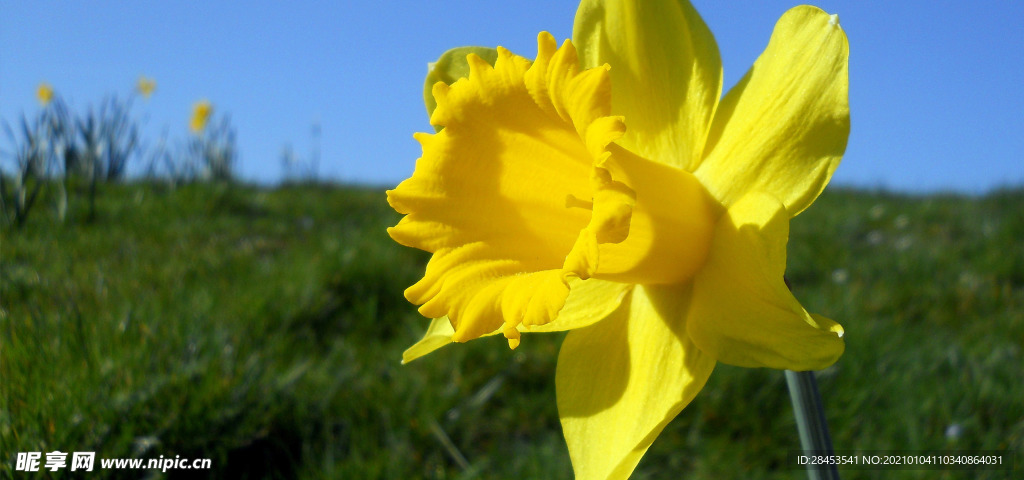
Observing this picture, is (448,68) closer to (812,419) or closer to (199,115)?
(812,419)

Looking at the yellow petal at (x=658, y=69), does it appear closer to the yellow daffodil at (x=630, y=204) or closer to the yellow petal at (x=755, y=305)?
the yellow daffodil at (x=630, y=204)

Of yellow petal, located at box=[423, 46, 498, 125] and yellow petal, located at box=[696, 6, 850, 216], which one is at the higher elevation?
yellow petal, located at box=[423, 46, 498, 125]

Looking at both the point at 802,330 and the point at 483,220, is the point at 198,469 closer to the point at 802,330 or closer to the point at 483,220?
the point at 483,220

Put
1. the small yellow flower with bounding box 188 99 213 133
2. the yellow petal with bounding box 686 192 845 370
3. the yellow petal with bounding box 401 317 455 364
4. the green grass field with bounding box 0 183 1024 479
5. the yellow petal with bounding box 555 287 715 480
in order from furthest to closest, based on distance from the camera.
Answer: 1. the small yellow flower with bounding box 188 99 213 133
2. the green grass field with bounding box 0 183 1024 479
3. the yellow petal with bounding box 401 317 455 364
4. the yellow petal with bounding box 555 287 715 480
5. the yellow petal with bounding box 686 192 845 370

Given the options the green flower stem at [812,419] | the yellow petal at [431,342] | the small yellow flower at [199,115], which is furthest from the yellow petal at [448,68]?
the small yellow flower at [199,115]

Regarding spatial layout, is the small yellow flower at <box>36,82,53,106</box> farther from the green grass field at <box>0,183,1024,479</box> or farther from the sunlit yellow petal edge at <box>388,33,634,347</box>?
the sunlit yellow petal edge at <box>388,33,634,347</box>

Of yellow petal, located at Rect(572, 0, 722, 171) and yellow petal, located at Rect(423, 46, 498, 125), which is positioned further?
yellow petal, located at Rect(423, 46, 498, 125)

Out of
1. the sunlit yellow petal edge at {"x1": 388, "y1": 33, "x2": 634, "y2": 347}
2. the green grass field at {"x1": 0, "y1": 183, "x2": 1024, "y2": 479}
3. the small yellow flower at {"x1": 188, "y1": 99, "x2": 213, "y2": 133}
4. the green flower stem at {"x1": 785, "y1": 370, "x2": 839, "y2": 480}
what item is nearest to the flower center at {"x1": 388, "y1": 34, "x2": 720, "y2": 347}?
the sunlit yellow petal edge at {"x1": 388, "y1": 33, "x2": 634, "y2": 347}

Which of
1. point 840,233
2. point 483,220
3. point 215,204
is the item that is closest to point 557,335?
point 483,220
